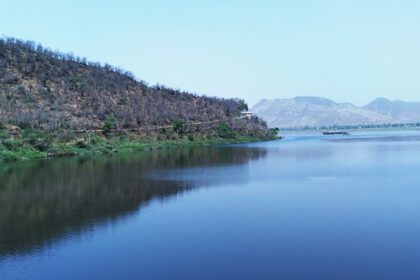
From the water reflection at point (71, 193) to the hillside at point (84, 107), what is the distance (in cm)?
1463

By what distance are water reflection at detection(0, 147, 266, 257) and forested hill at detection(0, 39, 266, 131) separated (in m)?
18.9

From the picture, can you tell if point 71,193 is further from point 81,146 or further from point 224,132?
point 224,132

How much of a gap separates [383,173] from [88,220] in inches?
878

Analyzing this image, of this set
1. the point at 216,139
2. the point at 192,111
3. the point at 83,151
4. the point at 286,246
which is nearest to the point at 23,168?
the point at 83,151

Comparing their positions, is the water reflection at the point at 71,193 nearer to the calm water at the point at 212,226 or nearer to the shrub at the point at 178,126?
the calm water at the point at 212,226

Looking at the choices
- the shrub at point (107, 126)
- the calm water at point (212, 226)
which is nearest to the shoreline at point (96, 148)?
the shrub at point (107, 126)

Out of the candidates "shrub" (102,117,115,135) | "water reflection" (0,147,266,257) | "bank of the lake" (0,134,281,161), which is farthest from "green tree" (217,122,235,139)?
"water reflection" (0,147,266,257)

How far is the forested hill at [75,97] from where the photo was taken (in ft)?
208

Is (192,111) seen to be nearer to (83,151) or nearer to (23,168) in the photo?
(83,151)

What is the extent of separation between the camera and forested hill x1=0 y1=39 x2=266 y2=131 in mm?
63375

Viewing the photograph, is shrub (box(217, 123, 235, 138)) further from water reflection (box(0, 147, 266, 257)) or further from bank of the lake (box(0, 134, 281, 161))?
water reflection (box(0, 147, 266, 257))

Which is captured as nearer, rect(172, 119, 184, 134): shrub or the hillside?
the hillside

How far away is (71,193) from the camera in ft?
92.7

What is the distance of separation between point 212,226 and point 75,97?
6164 centimetres
